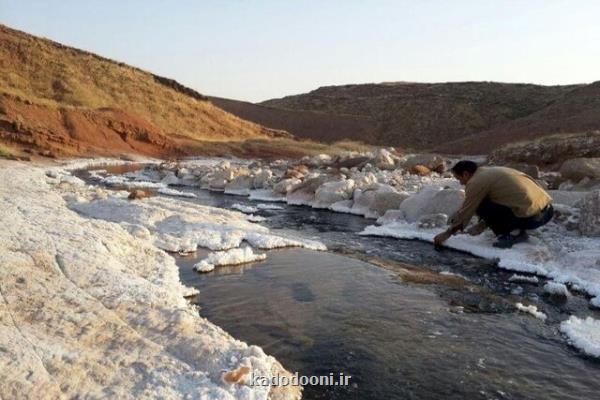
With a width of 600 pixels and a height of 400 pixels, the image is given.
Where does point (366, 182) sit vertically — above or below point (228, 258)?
above

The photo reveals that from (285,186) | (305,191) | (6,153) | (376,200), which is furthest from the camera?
(6,153)

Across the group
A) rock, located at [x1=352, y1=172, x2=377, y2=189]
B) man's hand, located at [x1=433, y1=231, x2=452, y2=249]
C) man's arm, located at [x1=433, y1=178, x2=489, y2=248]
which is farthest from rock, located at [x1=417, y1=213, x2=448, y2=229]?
rock, located at [x1=352, y1=172, x2=377, y2=189]

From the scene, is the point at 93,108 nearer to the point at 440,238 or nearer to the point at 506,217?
the point at 440,238

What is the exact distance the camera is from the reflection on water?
4.10 meters

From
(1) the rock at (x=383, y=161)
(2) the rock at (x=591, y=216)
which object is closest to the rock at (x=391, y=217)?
(2) the rock at (x=591, y=216)

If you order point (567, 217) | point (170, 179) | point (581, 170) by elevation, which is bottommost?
point (170, 179)

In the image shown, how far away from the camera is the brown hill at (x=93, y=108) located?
32.8 m

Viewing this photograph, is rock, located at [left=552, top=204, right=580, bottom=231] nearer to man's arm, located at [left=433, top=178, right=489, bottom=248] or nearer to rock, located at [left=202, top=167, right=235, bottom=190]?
man's arm, located at [left=433, top=178, right=489, bottom=248]

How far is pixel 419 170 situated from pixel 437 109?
5279 centimetres

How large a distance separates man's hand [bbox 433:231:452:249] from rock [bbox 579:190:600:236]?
2.30m

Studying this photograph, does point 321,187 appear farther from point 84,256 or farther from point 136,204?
point 84,256

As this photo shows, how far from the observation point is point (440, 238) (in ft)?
27.9

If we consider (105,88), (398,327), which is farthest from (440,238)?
(105,88)

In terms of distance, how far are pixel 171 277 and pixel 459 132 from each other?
61.1m
